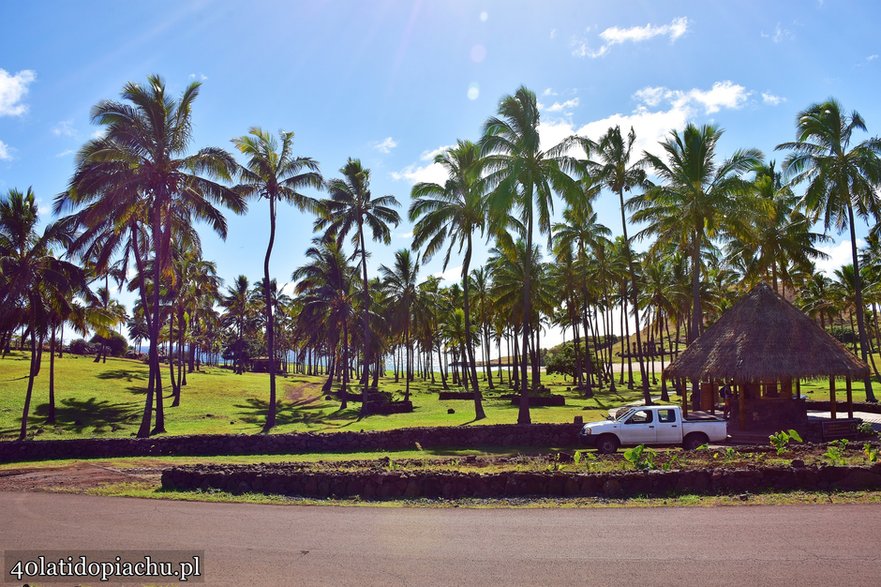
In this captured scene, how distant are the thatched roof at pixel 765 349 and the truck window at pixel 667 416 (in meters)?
6.11

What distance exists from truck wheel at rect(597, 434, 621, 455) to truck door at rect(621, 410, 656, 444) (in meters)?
0.28

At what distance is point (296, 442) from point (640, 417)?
40.7ft

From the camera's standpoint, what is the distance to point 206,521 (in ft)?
36.6

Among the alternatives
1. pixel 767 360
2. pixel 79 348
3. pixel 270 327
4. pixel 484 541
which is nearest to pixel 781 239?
pixel 767 360

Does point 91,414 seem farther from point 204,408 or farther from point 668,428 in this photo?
point 668,428

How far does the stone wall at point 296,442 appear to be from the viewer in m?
21.6

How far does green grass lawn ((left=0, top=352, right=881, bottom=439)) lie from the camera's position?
31062 mm

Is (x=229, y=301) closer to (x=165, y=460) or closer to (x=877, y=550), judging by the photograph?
(x=165, y=460)

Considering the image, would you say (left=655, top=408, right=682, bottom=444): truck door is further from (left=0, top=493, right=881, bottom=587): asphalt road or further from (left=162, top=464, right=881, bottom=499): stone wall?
(left=0, top=493, right=881, bottom=587): asphalt road

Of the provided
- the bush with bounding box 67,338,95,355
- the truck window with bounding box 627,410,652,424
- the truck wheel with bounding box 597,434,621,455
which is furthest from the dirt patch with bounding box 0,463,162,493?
the bush with bounding box 67,338,95,355

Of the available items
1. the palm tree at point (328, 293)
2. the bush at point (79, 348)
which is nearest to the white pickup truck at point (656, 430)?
the palm tree at point (328, 293)

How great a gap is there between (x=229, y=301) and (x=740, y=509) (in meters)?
72.3

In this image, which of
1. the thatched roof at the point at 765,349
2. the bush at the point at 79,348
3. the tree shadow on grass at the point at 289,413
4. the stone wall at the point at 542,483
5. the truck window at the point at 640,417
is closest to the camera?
the stone wall at the point at 542,483

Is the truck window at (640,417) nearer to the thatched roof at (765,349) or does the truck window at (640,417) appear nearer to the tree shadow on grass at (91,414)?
the thatched roof at (765,349)
